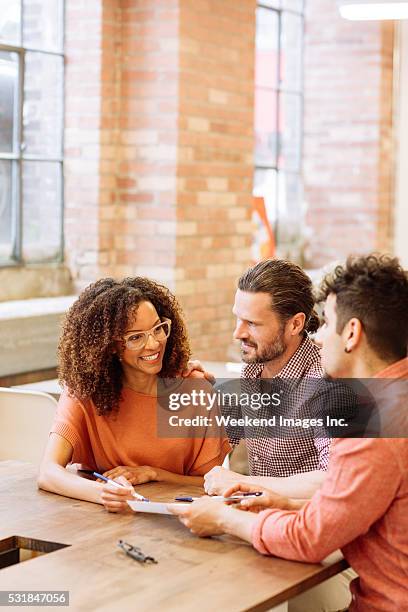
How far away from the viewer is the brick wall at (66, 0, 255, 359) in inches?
211

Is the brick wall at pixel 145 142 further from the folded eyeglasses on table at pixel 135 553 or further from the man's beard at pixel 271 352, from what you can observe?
the folded eyeglasses on table at pixel 135 553

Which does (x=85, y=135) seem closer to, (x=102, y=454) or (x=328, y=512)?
(x=102, y=454)

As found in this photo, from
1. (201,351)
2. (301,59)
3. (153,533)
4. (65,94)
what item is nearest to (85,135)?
(65,94)

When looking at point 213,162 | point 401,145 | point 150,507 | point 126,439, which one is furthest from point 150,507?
point 401,145

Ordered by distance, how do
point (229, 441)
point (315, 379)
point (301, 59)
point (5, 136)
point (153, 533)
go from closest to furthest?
1. point (153, 533)
2. point (315, 379)
3. point (229, 441)
4. point (5, 136)
5. point (301, 59)

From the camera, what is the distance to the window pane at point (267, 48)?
23.0 feet

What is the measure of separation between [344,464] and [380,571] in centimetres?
25

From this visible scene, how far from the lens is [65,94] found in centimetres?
544

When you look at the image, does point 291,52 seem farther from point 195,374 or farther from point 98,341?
point 98,341

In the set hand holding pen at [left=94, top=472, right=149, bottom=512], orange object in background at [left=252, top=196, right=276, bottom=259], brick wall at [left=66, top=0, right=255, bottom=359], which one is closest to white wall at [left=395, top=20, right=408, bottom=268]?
orange object in background at [left=252, top=196, right=276, bottom=259]

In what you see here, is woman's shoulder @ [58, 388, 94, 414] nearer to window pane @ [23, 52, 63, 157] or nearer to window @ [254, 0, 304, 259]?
window pane @ [23, 52, 63, 157]

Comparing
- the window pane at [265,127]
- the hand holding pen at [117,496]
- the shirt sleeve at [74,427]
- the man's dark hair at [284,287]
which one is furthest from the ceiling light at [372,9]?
the window pane at [265,127]

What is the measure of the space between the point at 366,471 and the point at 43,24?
12.5 feet

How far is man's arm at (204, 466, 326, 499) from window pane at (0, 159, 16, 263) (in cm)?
278
